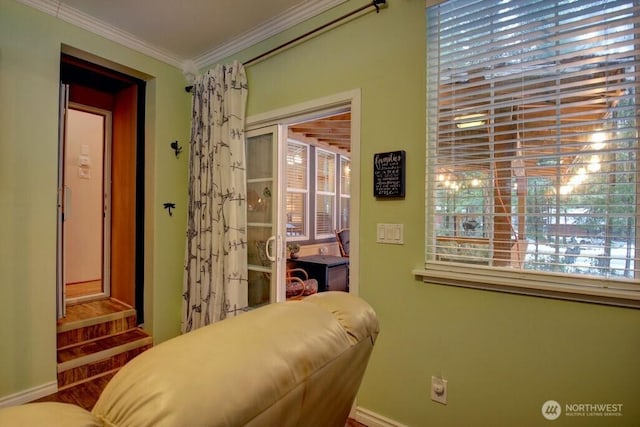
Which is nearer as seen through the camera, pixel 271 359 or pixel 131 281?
pixel 271 359

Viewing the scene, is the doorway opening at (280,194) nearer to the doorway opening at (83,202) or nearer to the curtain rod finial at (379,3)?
the curtain rod finial at (379,3)

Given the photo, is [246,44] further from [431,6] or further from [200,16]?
[431,6]

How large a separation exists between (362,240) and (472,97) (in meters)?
1.02

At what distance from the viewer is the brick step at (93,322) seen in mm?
2586

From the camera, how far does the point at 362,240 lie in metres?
2.04

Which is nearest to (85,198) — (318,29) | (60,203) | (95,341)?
(60,203)

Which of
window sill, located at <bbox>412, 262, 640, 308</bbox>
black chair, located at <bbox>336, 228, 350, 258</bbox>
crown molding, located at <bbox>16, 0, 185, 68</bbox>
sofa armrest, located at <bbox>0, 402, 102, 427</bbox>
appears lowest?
black chair, located at <bbox>336, 228, 350, 258</bbox>

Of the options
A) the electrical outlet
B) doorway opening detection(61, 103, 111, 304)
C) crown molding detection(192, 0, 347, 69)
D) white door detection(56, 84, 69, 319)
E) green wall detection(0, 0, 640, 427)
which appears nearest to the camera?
green wall detection(0, 0, 640, 427)

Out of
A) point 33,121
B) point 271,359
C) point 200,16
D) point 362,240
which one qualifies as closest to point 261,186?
point 362,240

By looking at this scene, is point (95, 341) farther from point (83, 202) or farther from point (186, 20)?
point (186, 20)

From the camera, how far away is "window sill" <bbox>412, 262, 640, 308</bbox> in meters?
1.30

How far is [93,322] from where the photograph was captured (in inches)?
108

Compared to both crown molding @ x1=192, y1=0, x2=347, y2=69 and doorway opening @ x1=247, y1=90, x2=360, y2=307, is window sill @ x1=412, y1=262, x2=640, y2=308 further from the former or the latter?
crown molding @ x1=192, y1=0, x2=347, y2=69

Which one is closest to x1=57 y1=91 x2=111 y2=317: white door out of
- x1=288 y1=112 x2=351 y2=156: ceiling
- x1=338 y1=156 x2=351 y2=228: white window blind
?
x1=288 y1=112 x2=351 y2=156: ceiling
